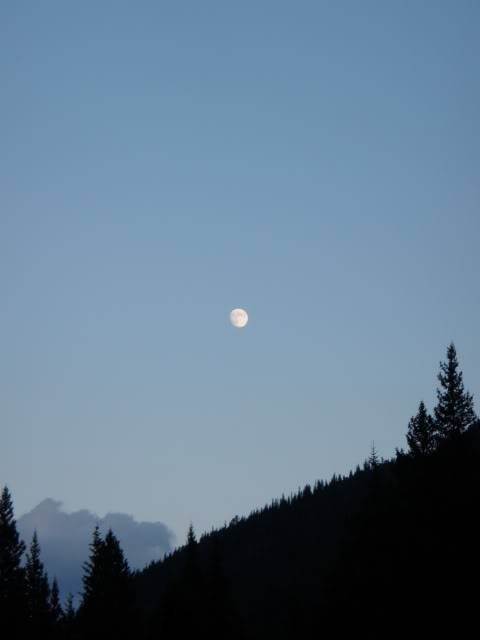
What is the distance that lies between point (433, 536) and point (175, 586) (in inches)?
651

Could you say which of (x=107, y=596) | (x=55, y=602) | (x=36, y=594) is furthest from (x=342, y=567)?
(x=55, y=602)

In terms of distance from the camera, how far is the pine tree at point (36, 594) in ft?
201

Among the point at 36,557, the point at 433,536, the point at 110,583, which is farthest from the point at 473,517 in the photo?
the point at 36,557

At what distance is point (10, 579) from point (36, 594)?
1769 centimetres

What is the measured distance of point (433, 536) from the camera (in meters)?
35.2

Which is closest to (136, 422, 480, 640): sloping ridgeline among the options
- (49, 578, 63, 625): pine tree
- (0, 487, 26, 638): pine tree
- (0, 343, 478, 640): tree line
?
(0, 343, 478, 640): tree line

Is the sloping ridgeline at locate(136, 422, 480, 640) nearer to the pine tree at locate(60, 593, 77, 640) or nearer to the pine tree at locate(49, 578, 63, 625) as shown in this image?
the pine tree at locate(60, 593, 77, 640)

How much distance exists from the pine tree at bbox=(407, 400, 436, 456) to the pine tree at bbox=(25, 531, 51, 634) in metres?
29.1

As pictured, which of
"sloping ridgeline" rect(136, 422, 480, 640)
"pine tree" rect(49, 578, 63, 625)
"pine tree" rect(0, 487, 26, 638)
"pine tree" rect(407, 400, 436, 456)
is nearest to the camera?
"sloping ridgeline" rect(136, 422, 480, 640)

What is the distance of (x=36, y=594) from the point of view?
229 feet

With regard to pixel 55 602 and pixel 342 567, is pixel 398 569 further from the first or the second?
pixel 55 602

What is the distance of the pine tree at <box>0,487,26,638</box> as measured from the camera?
51688mm

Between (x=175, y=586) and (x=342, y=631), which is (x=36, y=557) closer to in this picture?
(x=175, y=586)

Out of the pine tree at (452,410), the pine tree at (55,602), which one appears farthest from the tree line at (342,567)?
the pine tree at (55,602)
